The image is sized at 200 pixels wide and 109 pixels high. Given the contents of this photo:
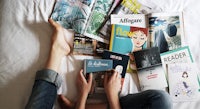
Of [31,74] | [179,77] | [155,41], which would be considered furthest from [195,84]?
[31,74]

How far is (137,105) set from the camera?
0.99 metres

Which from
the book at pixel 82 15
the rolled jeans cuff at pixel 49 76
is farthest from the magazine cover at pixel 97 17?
the rolled jeans cuff at pixel 49 76

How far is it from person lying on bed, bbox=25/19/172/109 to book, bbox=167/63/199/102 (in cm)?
12

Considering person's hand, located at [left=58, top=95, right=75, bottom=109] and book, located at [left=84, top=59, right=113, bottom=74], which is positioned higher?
book, located at [left=84, top=59, right=113, bottom=74]

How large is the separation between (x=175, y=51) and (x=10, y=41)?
0.69 metres

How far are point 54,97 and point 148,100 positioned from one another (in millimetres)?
359

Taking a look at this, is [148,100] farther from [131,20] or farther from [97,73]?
[131,20]

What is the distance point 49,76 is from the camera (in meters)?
0.92

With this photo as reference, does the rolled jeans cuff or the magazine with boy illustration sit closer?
the rolled jeans cuff

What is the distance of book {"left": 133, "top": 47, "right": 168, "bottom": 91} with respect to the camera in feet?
3.51

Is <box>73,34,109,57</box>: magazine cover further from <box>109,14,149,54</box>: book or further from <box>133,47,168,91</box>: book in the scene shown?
<box>133,47,168,91</box>: book

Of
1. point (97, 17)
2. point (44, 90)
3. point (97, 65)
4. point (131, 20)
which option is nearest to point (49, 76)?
point (44, 90)

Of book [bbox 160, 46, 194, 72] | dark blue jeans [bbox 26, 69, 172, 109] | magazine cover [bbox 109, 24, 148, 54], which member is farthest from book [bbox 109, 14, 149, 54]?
dark blue jeans [bbox 26, 69, 172, 109]

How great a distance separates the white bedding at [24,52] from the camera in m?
0.95
